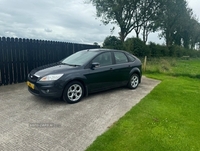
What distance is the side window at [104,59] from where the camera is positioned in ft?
17.4

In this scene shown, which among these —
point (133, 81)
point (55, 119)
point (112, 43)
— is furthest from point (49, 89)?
point (112, 43)

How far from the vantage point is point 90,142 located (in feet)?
9.48

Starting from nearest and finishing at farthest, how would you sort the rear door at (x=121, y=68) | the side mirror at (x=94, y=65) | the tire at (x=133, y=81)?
the side mirror at (x=94, y=65) < the rear door at (x=121, y=68) < the tire at (x=133, y=81)

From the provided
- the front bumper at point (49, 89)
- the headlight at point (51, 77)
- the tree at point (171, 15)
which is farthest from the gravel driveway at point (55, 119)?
the tree at point (171, 15)

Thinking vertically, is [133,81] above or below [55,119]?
above

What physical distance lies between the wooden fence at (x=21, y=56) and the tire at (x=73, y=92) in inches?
139

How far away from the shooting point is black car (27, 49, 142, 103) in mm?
4434

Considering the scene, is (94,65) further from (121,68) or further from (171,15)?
(171,15)

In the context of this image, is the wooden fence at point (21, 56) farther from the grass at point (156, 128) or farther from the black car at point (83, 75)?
the grass at point (156, 128)

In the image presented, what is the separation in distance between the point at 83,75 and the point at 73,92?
57 centimetres

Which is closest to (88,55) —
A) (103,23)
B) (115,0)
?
(115,0)

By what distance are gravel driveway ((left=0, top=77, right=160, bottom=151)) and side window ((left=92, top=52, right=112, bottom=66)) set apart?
110 cm

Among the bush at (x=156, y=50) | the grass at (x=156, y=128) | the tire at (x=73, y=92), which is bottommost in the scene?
the grass at (x=156, y=128)

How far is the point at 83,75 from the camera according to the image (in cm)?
482
